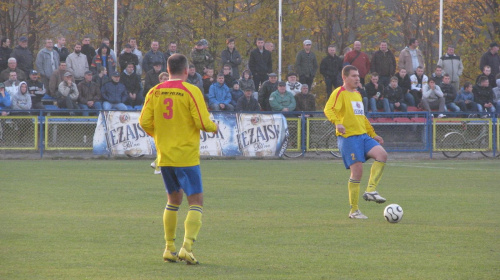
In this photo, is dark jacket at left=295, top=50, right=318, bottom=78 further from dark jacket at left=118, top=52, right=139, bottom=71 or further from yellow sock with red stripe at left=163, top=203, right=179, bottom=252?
yellow sock with red stripe at left=163, top=203, right=179, bottom=252

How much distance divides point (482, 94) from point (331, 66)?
4.61 m

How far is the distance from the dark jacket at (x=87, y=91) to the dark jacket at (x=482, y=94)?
Result: 11.2 m

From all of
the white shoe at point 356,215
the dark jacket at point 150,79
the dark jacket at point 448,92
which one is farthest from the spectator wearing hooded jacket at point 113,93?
the white shoe at point 356,215

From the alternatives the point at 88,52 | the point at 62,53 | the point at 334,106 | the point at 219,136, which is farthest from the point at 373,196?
the point at 62,53

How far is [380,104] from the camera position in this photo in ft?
80.0

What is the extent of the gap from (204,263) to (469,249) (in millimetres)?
2656

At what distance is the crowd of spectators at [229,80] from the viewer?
23109 millimetres

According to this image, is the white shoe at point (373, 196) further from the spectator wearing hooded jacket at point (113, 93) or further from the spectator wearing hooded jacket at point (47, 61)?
the spectator wearing hooded jacket at point (47, 61)

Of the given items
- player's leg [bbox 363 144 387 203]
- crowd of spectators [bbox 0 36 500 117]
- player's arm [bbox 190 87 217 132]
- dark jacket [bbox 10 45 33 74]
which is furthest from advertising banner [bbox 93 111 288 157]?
player's arm [bbox 190 87 217 132]

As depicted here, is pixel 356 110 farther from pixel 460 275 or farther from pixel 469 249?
pixel 460 275

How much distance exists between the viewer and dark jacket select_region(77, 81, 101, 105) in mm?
23047

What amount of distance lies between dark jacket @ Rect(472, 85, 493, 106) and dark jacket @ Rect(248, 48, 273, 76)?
20.5ft

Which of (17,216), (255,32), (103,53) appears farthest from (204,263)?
(255,32)

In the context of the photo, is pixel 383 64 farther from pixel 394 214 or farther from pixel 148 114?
pixel 148 114
